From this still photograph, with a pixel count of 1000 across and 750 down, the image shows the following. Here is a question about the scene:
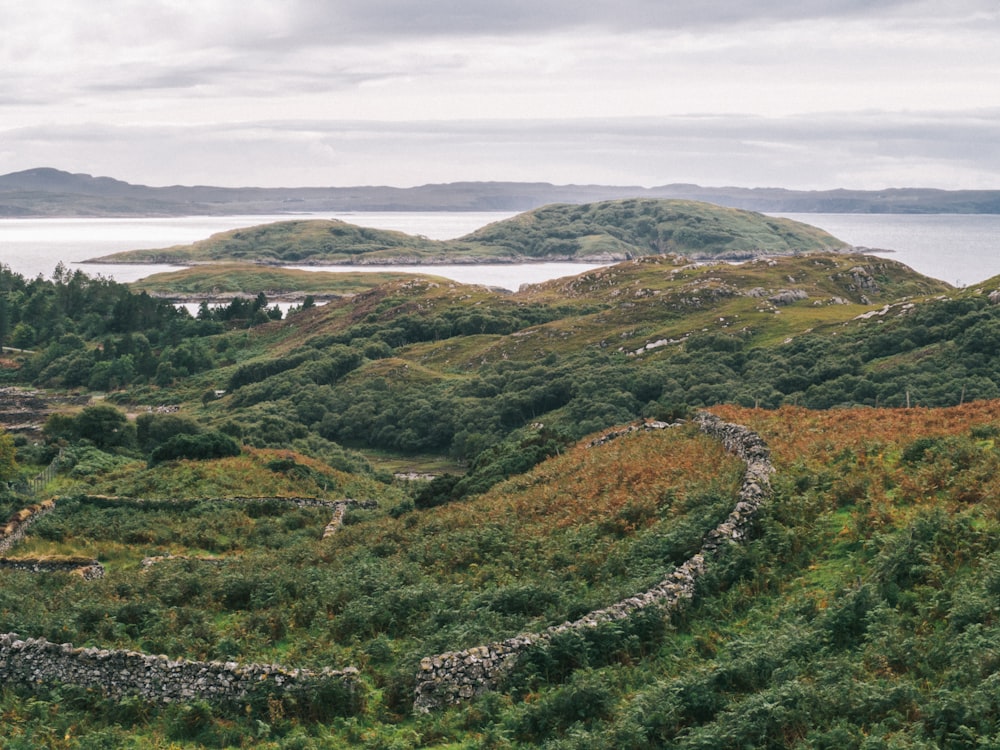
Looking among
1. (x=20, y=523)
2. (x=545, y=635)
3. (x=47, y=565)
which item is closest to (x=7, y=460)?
(x=20, y=523)

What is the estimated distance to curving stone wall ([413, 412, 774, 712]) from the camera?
1738 centimetres

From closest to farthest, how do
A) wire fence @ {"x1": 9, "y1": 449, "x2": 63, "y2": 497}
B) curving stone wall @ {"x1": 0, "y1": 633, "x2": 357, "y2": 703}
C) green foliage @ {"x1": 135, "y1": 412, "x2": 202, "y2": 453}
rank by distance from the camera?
curving stone wall @ {"x1": 0, "y1": 633, "x2": 357, "y2": 703}, wire fence @ {"x1": 9, "y1": 449, "x2": 63, "y2": 497}, green foliage @ {"x1": 135, "y1": 412, "x2": 202, "y2": 453}

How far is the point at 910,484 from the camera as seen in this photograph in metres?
23.0

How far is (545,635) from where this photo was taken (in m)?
18.2

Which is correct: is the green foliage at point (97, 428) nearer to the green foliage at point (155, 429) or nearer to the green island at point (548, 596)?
the green foliage at point (155, 429)

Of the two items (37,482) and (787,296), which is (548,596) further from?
(787,296)

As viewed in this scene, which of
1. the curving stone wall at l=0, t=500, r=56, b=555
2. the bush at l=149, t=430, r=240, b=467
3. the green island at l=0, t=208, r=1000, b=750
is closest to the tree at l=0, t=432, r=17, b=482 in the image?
the green island at l=0, t=208, r=1000, b=750

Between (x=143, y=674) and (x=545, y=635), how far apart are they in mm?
7934

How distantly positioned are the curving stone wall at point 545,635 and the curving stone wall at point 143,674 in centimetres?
165

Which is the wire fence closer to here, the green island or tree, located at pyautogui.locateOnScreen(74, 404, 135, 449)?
the green island

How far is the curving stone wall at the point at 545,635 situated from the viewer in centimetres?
1738

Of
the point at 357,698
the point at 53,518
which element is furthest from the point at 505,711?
the point at 53,518

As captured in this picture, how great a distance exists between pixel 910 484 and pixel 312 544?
68.1 feet

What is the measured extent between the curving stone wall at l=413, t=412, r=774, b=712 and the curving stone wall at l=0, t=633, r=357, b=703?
1647 mm
